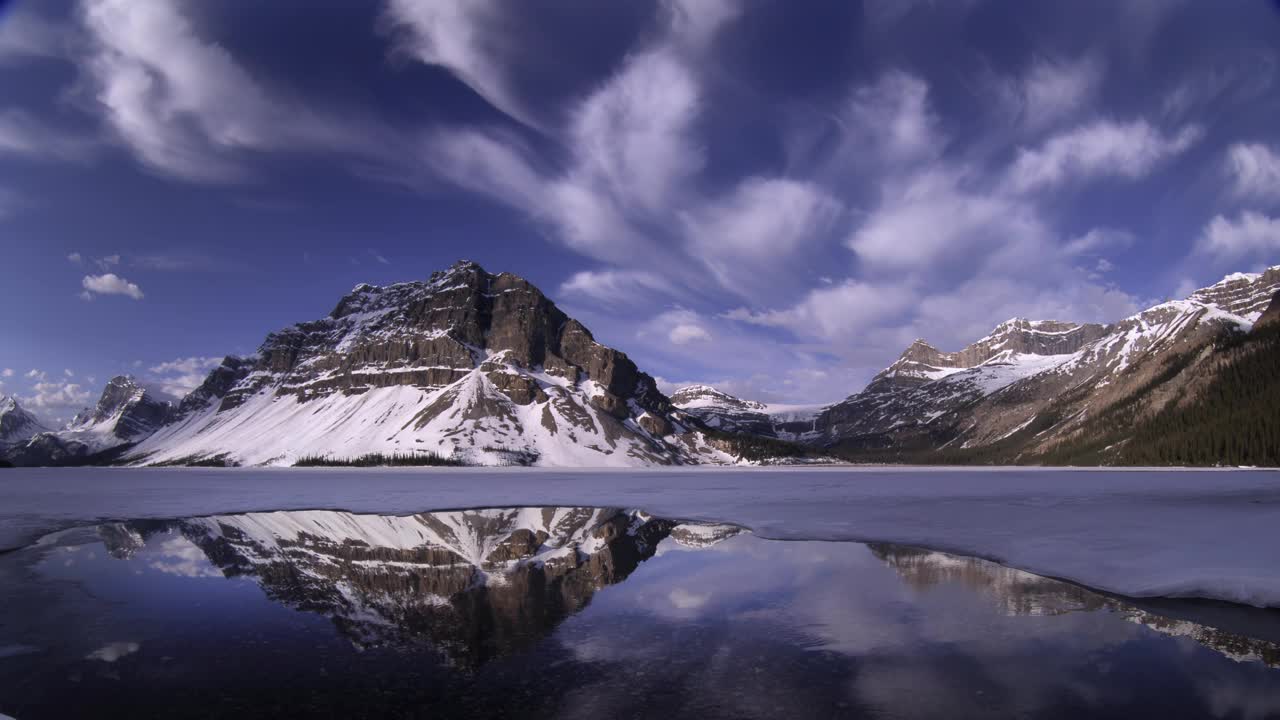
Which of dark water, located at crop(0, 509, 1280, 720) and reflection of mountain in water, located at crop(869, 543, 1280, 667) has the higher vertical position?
reflection of mountain in water, located at crop(869, 543, 1280, 667)

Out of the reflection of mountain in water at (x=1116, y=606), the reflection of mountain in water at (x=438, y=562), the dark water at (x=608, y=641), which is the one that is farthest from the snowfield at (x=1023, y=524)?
the reflection of mountain in water at (x=438, y=562)

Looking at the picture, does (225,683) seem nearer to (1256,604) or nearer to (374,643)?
(374,643)

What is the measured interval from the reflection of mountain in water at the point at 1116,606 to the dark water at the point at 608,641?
4.4 inches

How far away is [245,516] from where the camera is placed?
164 feet

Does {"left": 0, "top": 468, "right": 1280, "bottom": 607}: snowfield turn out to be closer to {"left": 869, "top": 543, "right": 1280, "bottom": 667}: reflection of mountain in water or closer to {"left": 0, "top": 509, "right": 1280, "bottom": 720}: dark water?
{"left": 869, "top": 543, "right": 1280, "bottom": 667}: reflection of mountain in water

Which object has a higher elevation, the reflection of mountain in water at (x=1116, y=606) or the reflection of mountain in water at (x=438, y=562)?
the reflection of mountain in water at (x=1116, y=606)

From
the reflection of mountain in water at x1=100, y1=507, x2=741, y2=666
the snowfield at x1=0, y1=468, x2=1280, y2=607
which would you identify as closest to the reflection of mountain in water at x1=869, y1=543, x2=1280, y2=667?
the snowfield at x1=0, y1=468, x2=1280, y2=607

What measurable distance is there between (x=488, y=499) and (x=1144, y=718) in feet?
207

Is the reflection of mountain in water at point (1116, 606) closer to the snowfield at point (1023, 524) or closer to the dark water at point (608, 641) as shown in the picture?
the dark water at point (608, 641)

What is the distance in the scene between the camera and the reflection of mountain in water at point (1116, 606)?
15.5 metres

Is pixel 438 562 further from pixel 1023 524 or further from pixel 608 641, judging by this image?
pixel 1023 524

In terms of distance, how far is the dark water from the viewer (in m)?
12.3

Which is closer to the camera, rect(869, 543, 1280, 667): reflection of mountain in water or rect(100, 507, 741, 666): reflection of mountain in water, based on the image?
rect(869, 543, 1280, 667): reflection of mountain in water

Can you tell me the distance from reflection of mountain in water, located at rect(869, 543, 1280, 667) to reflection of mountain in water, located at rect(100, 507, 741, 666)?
12.0 meters
